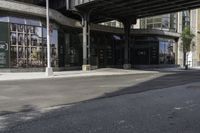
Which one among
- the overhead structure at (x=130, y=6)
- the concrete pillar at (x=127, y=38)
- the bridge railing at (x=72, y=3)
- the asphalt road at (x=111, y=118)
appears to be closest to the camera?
the asphalt road at (x=111, y=118)

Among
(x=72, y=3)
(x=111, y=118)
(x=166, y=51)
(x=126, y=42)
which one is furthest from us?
(x=166, y=51)

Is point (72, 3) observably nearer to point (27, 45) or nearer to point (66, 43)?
point (66, 43)

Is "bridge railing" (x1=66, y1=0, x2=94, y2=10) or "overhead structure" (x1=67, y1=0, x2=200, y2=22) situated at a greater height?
"bridge railing" (x1=66, y1=0, x2=94, y2=10)

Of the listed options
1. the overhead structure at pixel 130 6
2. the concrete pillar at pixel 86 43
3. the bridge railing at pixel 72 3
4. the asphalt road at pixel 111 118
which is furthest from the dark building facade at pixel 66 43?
the asphalt road at pixel 111 118

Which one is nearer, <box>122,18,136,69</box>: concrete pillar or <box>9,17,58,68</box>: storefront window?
<box>9,17,58,68</box>: storefront window

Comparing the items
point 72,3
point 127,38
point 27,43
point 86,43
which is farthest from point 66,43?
point 127,38

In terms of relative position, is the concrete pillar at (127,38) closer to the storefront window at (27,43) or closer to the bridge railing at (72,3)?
the bridge railing at (72,3)

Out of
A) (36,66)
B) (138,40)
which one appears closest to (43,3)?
(36,66)

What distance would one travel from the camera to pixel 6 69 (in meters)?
31.3

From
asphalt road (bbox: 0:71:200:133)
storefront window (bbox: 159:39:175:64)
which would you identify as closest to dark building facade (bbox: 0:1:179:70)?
storefront window (bbox: 159:39:175:64)

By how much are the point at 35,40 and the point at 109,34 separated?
55.9ft

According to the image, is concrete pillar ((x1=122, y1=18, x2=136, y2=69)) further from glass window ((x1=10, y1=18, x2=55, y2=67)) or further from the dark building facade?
glass window ((x1=10, y1=18, x2=55, y2=67))

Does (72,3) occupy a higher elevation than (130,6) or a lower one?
higher

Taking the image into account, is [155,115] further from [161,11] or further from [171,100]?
[161,11]
